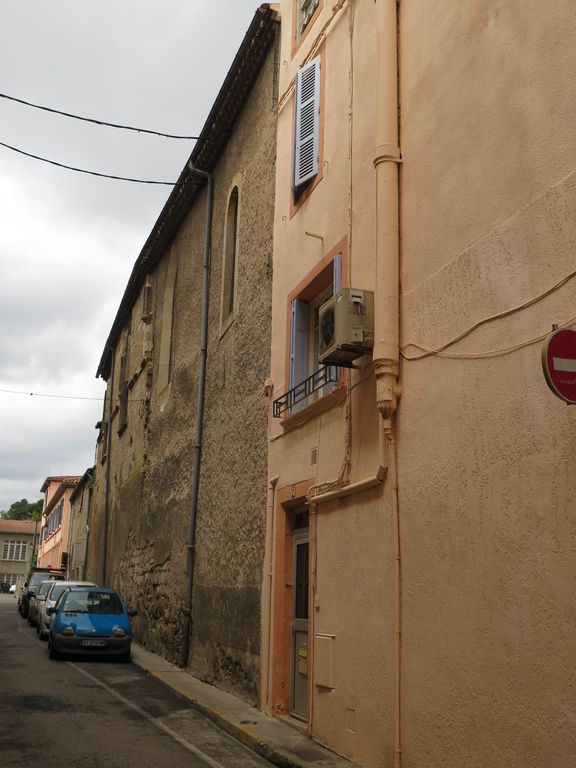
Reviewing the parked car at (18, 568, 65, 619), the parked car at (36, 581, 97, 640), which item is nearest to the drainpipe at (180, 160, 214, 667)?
the parked car at (36, 581, 97, 640)

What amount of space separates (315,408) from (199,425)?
5403 millimetres

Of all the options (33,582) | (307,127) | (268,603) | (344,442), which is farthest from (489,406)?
(33,582)

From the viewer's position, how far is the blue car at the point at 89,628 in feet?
49.0

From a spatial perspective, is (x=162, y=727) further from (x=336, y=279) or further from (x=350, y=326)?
(x=336, y=279)

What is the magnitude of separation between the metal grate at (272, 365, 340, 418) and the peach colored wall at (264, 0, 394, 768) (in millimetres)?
200

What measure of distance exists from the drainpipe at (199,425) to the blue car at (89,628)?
6.54 ft

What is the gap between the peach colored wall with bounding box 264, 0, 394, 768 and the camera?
287 inches

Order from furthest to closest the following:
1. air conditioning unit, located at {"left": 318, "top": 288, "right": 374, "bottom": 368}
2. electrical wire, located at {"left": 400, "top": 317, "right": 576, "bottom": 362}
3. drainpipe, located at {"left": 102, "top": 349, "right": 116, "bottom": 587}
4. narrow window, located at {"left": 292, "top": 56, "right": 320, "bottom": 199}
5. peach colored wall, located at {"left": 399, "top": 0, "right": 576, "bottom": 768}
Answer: drainpipe, located at {"left": 102, "top": 349, "right": 116, "bottom": 587} → narrow window, located at {"left": 292, "top": 56, "right": 320, "bottom": 199} → air conditioning unit, located at {"left": 318, "top": 288, "right": 374, "bottom": 368} → electrical wire, located at {"left": 400, "top": 317, "right": 576, "bottom": 362} → peach colored wall, located at {"left": 399, "top": 0, "right": 576, "bottom": 768}

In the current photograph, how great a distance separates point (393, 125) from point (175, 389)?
9.94m

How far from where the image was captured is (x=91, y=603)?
16156 mm

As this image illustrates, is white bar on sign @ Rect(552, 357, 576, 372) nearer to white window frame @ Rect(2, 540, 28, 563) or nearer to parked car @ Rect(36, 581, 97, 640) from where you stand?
parked car @ Rect(36, 581, 97, 640)

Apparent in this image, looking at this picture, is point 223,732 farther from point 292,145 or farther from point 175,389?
point 175,389

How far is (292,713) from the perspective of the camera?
9.45m

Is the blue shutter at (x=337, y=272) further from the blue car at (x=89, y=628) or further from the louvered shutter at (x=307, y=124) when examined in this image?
the blue car at (x=89, y=628)
